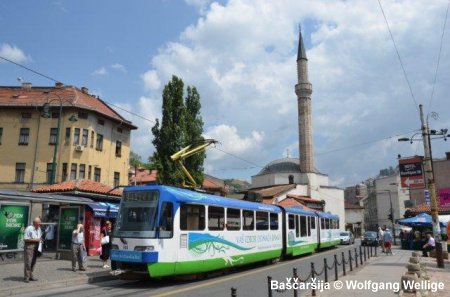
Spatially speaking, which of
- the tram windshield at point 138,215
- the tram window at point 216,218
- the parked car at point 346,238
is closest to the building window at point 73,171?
the tram window at point 216,218

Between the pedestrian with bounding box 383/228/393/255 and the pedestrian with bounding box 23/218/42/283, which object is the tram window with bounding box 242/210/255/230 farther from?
the pedestrian with bounding box 383/228/393/255

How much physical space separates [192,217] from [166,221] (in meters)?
1.18

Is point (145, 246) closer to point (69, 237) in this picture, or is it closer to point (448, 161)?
point (69, 237)

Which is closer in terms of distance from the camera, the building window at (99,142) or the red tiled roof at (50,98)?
the red tiled roof at (50,98)

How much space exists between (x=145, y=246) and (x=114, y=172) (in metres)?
28.8

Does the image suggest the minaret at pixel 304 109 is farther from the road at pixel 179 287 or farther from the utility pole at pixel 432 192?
the road at pixel 179 287

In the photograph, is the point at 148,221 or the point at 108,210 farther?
the point at 108,210

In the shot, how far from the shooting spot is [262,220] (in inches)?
733

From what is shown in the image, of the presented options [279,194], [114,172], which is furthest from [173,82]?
[279,194]

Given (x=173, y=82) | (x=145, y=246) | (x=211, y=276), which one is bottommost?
(x=211, y=276)

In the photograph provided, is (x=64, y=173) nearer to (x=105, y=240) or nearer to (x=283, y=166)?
(x=105, y=240)

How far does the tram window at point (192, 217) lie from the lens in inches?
503

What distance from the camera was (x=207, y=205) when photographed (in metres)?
14.0

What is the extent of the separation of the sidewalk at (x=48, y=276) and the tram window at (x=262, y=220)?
647 cm
